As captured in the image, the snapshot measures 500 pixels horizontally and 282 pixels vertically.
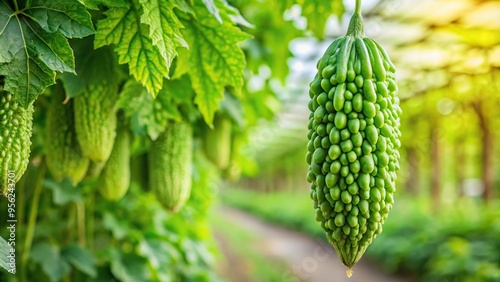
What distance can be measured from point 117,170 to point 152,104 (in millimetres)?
196

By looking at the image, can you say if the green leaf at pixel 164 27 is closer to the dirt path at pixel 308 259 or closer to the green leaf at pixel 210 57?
the green leaf at pixel 210 57

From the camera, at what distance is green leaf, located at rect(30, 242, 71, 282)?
1.83 meters

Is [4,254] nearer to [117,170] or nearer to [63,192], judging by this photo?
[117,170]

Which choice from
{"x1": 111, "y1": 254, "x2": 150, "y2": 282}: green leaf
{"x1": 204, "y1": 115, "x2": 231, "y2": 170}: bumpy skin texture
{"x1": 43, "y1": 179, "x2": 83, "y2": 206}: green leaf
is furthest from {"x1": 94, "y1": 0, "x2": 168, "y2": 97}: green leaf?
{"x1": 111, "y1": 254, "x2": 150, "y2": 282}: green leaf

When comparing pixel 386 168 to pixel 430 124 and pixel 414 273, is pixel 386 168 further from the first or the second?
pixel 430 124

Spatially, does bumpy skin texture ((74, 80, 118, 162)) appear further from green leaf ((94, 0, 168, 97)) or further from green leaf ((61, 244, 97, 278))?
green leaf ((61, 244, 97, 278))

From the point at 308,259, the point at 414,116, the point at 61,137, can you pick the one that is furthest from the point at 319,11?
the point at 414,116

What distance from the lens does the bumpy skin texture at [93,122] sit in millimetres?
1122

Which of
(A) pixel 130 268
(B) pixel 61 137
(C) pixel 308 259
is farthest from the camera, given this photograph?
(C) pixel 308 259

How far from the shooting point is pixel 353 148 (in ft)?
2.62

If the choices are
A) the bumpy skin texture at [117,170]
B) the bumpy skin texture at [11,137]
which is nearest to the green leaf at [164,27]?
the bumpy skin texture at [11,137]

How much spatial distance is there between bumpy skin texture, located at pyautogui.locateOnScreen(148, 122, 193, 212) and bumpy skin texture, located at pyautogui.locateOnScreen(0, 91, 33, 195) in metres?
0.59

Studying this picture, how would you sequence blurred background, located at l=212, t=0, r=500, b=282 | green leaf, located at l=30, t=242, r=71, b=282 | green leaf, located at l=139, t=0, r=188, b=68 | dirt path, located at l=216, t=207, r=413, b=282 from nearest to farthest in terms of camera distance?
green leaf, located at l=139, t=0, r=188, b=68
green leaf, located at l=30, t=242, r=71, b=282
blurred background, located at l=212, t=0, r=500, b=282
dirt path, located at l=216, t=207, r=413, b=282

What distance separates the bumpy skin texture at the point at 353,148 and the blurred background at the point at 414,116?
3.02 ft
